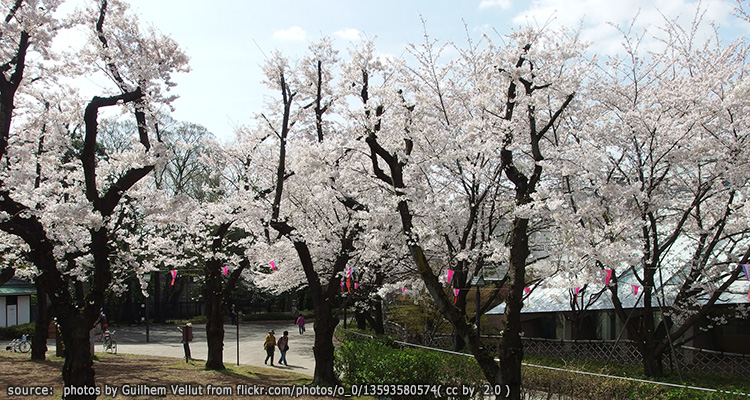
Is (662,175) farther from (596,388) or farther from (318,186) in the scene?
(318,186)

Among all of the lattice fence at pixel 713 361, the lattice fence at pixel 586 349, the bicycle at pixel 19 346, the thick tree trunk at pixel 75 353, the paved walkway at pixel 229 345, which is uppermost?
the thick tree trunk at pixel 75 353

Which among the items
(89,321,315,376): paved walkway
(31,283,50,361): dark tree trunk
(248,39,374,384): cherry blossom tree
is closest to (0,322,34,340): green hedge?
(89,321,315,376): paved walkway

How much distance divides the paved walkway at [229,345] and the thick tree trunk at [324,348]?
442 centimetres

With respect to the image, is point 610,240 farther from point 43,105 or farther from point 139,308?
point 139,308

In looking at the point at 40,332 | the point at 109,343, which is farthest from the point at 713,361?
the point at 109,343

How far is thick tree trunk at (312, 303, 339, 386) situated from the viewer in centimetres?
1183

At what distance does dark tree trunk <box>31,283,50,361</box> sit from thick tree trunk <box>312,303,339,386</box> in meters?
9.14

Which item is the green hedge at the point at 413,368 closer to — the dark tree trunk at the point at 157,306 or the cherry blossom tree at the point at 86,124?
Answer: the cherry blossom tree at the point at 86,124

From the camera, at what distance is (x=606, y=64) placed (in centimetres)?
1223

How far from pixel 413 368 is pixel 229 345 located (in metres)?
15.4

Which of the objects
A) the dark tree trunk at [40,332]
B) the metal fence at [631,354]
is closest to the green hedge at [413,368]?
the metal fence at [631,354]

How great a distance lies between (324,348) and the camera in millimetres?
11945

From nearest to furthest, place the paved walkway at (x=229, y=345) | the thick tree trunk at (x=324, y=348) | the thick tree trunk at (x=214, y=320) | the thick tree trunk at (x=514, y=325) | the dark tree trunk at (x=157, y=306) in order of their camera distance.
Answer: the thick tree trunk at (x=514, y=325) < the thick tree trunk at (x=324, y=348) < the thick tree trunk at (x=214, y=320) < the paved walkway at (x=229, y=345) < the dark tree trunk at (x=157, y=306)

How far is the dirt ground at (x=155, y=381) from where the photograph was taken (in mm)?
10375
